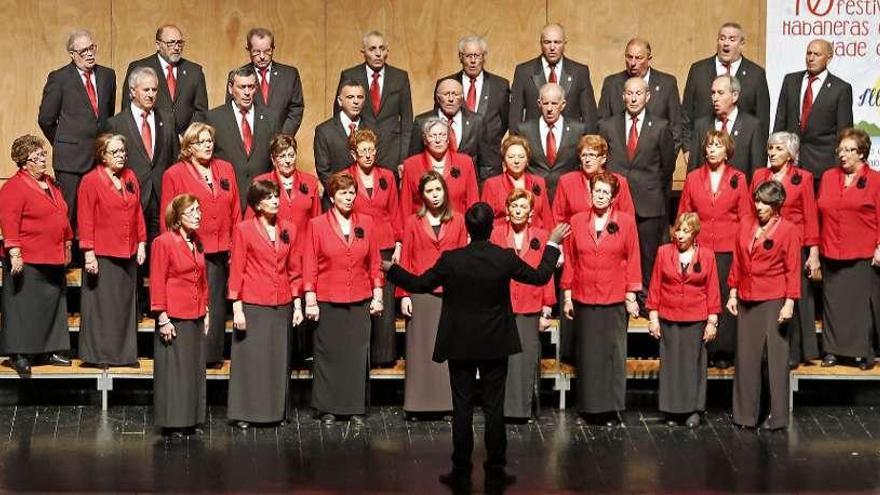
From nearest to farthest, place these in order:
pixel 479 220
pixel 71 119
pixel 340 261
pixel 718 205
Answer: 1. pixel 479 220
2. pixel 340 261
3. pixel 718 205
4. pixel 71 119

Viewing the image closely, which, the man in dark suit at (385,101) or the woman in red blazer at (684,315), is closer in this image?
the woman in red blazer at (684,315)

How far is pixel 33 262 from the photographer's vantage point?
35.2ft

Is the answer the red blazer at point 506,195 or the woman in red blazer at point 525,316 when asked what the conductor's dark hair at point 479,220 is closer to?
the woman in red blazer at point 525,316

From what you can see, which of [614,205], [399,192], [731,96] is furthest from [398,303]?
[731,96]

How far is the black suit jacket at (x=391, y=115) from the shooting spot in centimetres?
1148

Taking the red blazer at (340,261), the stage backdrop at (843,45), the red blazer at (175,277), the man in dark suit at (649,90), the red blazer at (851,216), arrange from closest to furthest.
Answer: the red blazer at (175,277)
the red blazer at (340,261)
the red blazer at (851,216)
the man in dark suit at (649,90)
the stage backdrop at (843,45)

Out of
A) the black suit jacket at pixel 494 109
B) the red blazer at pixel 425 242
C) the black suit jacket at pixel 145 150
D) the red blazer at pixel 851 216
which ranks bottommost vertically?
the red blazer at pixel 425 242

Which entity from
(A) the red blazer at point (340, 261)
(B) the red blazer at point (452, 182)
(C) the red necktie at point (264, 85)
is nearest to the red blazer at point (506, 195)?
(B) the red blazer at point (452, 182)

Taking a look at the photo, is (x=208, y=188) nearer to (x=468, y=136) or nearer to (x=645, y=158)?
(x=468, y=136)

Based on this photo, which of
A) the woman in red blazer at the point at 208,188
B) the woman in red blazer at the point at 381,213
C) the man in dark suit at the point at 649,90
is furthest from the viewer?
the man in dark suit at the point at 649,90

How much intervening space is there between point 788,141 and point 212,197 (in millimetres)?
3293

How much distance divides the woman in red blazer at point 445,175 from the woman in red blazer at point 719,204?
4.01 feet

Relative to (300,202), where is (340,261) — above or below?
below

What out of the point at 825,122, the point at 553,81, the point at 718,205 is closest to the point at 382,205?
the point at 553,81
